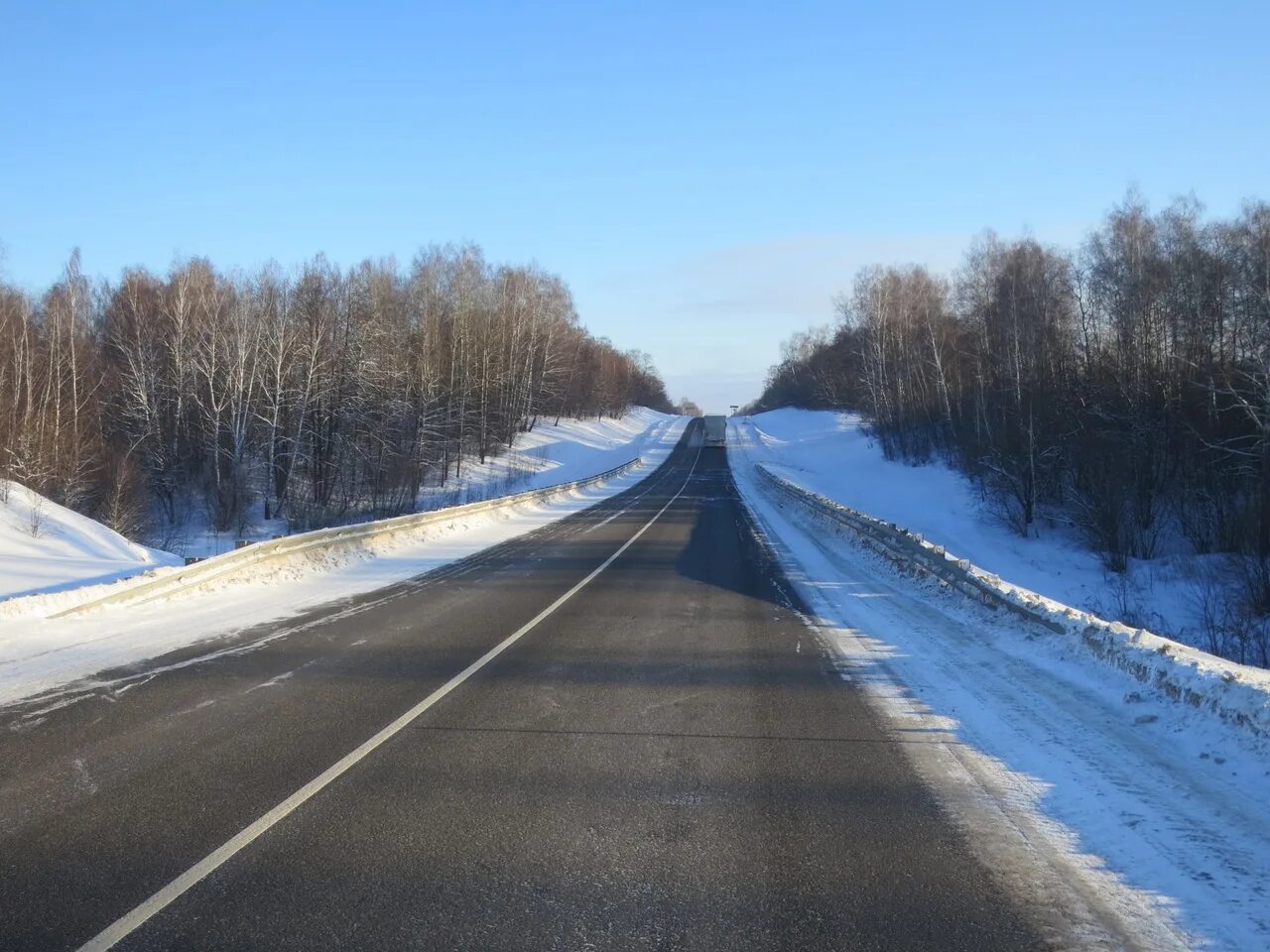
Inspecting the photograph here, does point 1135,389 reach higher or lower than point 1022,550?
higher

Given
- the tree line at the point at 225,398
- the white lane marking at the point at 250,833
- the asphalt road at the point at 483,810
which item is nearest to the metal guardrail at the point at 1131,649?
the asphalt road at the point at 483,810

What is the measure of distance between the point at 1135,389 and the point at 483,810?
125 ft

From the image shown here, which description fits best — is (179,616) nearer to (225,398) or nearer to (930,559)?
(930,559)

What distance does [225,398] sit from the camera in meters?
41.8

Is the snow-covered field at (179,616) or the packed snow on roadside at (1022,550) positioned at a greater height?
the snow-covered field at (179,616)

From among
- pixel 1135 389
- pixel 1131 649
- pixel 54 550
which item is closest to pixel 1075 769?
pixel 1131 649

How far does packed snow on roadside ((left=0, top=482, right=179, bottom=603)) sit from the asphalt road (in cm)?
689

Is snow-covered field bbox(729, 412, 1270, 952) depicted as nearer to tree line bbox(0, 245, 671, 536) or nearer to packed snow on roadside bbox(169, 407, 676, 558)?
packed snow on roadside bbox(169, 407, 676, 558)

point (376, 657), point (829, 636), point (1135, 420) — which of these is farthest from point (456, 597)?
point (1135, 420)

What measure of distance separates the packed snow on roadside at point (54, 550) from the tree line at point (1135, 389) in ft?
77.2

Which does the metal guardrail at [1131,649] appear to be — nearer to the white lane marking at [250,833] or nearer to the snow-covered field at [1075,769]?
the snow-covered field at [1075,769]

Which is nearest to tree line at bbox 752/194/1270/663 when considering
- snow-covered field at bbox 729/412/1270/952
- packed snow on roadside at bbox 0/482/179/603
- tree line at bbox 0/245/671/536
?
snow-covered field at bbox 729/412/1270/952

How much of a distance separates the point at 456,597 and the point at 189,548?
22.0 meters

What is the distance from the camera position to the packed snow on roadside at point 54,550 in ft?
46.5
